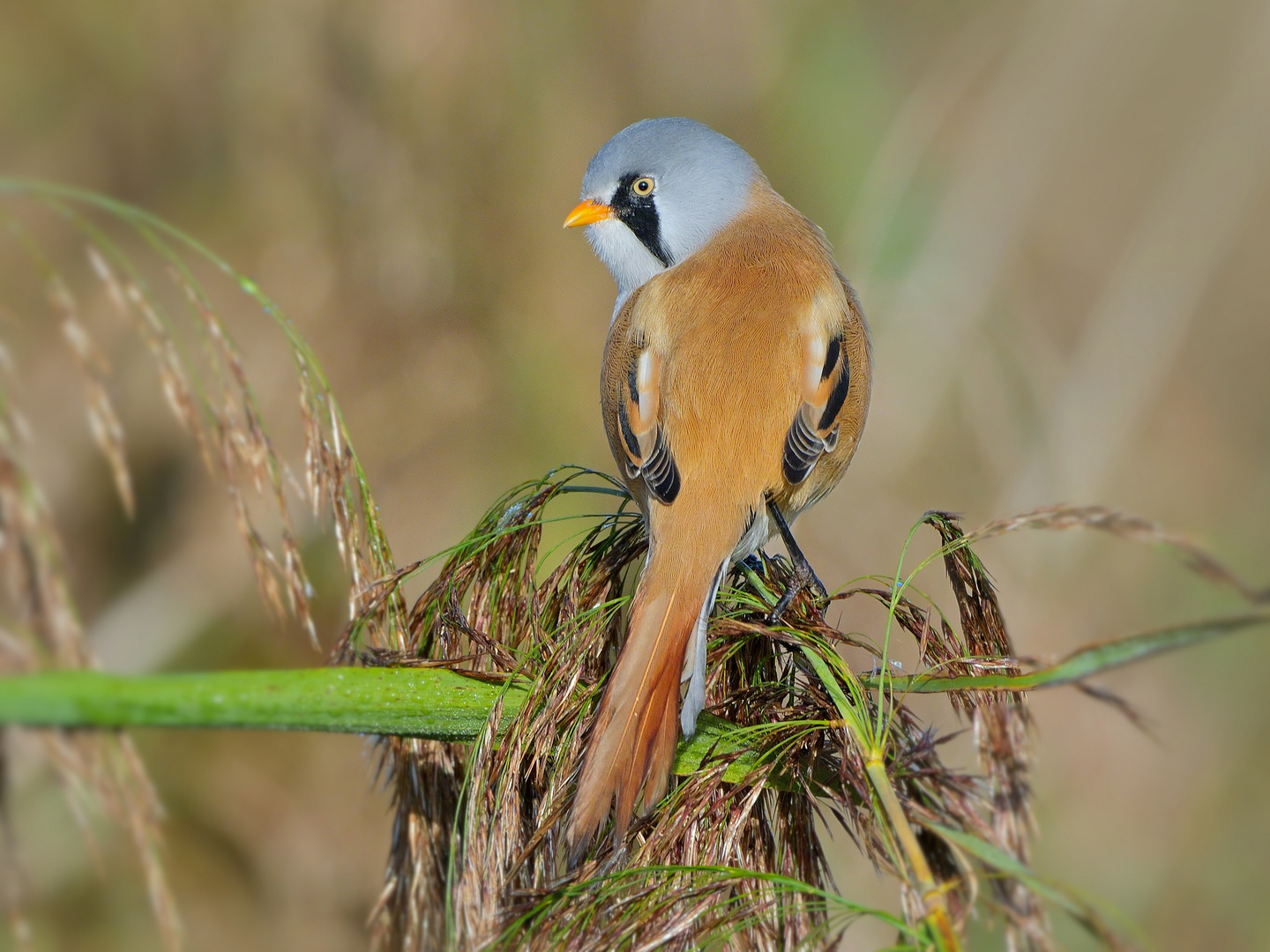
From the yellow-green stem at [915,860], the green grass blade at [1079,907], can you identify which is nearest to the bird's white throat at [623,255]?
the yellow-green stem at [915,860]

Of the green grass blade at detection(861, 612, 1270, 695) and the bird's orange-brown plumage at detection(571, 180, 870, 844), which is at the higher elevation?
the bird's orange-brown plumage at detection(571, 180, 870, 844)

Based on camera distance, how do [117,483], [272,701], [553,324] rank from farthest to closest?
[553,324]
[272,701]
[117,483]

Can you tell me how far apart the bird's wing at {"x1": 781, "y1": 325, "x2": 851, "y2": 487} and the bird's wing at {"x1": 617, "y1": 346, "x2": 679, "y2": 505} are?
28 centimetres

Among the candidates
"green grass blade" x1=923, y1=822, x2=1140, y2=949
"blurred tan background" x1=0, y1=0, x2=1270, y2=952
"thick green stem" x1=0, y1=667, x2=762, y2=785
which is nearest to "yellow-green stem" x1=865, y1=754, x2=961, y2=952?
"green grass blade" x1=923, y1=822, x2=1140, y2=949

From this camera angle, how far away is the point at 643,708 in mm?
1769

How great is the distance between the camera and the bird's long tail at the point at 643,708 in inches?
66.6

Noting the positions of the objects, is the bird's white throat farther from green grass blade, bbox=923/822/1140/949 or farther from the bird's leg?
green grass blade, bbox=923/822/1140/949

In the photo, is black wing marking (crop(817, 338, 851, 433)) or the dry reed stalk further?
black wing marking (crop(817, 338, 851, 433))

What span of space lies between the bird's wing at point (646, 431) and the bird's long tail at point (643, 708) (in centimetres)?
36

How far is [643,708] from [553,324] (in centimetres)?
276

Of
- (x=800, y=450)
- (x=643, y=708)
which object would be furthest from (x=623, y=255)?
(x=643, y=708)

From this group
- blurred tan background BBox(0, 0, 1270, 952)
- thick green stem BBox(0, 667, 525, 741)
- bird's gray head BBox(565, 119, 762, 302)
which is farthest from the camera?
blurred tan background BBox(0, 0, 1270, 952)

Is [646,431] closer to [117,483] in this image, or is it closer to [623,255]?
[623,255]

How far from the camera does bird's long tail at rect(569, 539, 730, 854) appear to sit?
5.55 ft
